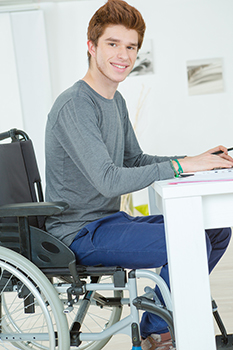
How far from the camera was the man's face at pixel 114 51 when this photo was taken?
4.68 feet

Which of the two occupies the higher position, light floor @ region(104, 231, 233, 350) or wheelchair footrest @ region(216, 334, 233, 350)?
wheelchair footrest @ region(216, 334, 233, 350)

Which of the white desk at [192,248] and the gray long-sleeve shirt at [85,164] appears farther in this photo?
the gray long-sleeve shirt at [85,164]

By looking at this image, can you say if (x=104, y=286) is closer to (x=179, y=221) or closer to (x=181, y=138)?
(x=179, y=221)

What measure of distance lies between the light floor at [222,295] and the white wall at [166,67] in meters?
2.12

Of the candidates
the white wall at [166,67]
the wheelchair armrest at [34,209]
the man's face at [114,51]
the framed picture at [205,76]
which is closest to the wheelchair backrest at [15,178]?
the wheelchair armrest at [34,209]

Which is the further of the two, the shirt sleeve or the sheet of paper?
the shirt sleeve

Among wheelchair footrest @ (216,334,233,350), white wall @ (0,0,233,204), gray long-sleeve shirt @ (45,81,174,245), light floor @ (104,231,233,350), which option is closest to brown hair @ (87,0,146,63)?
gray long-sleeve shirt @ (45,81,174,245)

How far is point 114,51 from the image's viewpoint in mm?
1447

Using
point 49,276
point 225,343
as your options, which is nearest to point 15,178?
point 49,276

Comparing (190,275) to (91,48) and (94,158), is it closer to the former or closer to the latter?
(94,158)

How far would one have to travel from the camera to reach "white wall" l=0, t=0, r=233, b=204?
4.92 meters

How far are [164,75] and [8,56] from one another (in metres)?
1.82

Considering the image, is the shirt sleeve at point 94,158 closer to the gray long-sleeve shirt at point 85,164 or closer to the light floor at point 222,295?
the gray long-sleeve shirt at point 85,164

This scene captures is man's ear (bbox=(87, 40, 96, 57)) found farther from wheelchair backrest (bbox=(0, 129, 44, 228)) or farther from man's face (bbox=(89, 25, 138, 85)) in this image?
wheelchair backrest (bbox=(0, 129, 44, 228))
